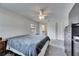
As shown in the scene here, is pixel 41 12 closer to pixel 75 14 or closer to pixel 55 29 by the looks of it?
pixel 55 29

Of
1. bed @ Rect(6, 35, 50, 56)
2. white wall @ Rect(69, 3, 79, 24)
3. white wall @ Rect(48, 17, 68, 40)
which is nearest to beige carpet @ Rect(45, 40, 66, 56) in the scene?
white wall @ Rect(48, 17, 68, 40)

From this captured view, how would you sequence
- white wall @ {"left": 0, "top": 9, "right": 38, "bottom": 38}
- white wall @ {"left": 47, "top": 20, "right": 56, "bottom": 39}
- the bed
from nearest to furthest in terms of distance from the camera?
the bed
white wall @ {"left": 0, "top": 9, "right": 38, "bottom": 38}
white wall @ {"left": 47, "top": 20, "right": 56, "bottom": 39}

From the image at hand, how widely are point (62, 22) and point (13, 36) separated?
1.24 metres

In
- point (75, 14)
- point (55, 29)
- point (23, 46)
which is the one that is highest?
point (75, 14)

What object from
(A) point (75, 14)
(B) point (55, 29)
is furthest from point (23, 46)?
(A) point (75, 14)

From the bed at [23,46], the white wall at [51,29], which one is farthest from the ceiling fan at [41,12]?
the bed at [23,46]

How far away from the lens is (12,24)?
Answer: 2.46 m

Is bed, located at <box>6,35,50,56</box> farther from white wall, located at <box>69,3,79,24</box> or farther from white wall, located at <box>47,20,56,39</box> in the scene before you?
white wall, located at <box>69,3,79,24</box>

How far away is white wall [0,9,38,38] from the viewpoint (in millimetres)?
2330

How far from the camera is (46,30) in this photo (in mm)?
2471

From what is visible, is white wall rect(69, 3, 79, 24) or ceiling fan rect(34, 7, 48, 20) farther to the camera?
ceiling fan rect(34, 7, 48, 20)

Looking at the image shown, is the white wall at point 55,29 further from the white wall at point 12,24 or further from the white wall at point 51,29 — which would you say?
the white wall at point 12,24

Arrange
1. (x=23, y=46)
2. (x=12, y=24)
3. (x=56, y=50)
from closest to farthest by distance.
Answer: (x=23, y=46) < (x=12, y=24) < (x=56, y=50)

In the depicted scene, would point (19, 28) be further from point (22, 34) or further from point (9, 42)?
point (9, 42)
